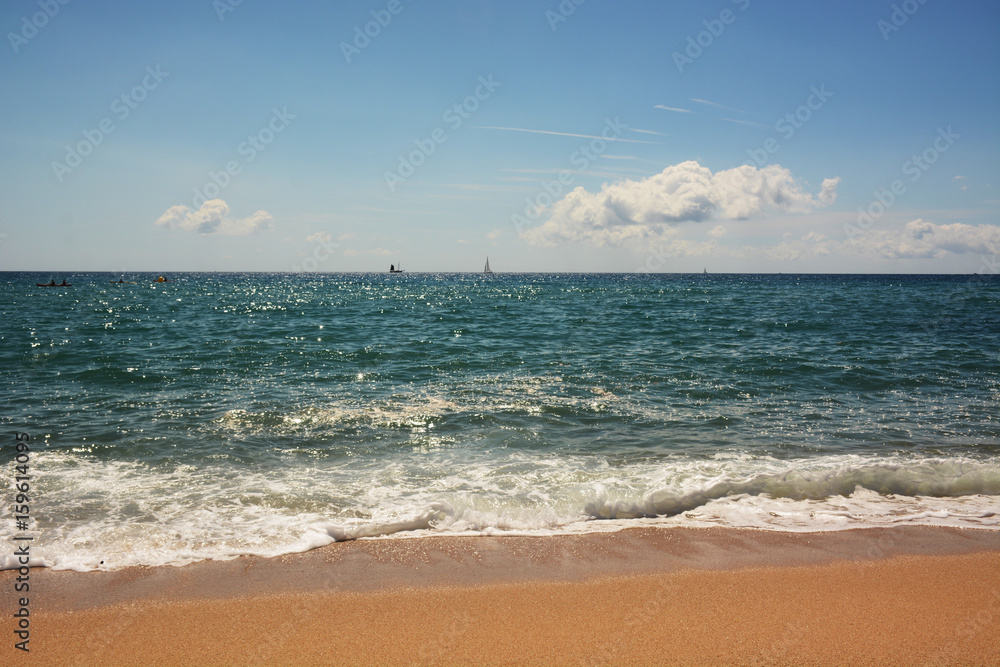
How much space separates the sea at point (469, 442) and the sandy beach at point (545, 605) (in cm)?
47

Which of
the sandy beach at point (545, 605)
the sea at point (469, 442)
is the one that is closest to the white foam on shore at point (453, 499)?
the sea at point (469, 442)

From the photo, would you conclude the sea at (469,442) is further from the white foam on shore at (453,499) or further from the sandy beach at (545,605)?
the sandy beach at (545,605)

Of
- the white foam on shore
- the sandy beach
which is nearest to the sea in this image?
the white foam on shore

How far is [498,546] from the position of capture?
5.07m

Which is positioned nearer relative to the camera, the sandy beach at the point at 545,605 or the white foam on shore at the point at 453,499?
the sandy beach at the point at 545,605

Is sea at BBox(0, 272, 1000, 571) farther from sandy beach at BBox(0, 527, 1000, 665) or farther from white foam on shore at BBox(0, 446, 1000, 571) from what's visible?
sandy beach at BBox(0, 527, 1000, 665)

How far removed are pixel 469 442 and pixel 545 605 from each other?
437cm

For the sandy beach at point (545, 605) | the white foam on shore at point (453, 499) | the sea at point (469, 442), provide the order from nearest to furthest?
the sandy beach at point (545, 605), the white foam on shore at point (453, 499), the sea at point (469, 442)

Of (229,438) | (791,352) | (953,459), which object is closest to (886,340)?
(791,352)

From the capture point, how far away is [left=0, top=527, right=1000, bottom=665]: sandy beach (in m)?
3.56

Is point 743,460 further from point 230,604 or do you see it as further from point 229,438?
point 229,438

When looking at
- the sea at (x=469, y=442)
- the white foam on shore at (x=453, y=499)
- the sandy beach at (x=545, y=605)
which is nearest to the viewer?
the sandy beach at (x=545, y=605)

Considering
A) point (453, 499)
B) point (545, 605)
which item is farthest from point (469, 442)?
point (545, 605)

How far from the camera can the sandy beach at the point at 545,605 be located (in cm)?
356
